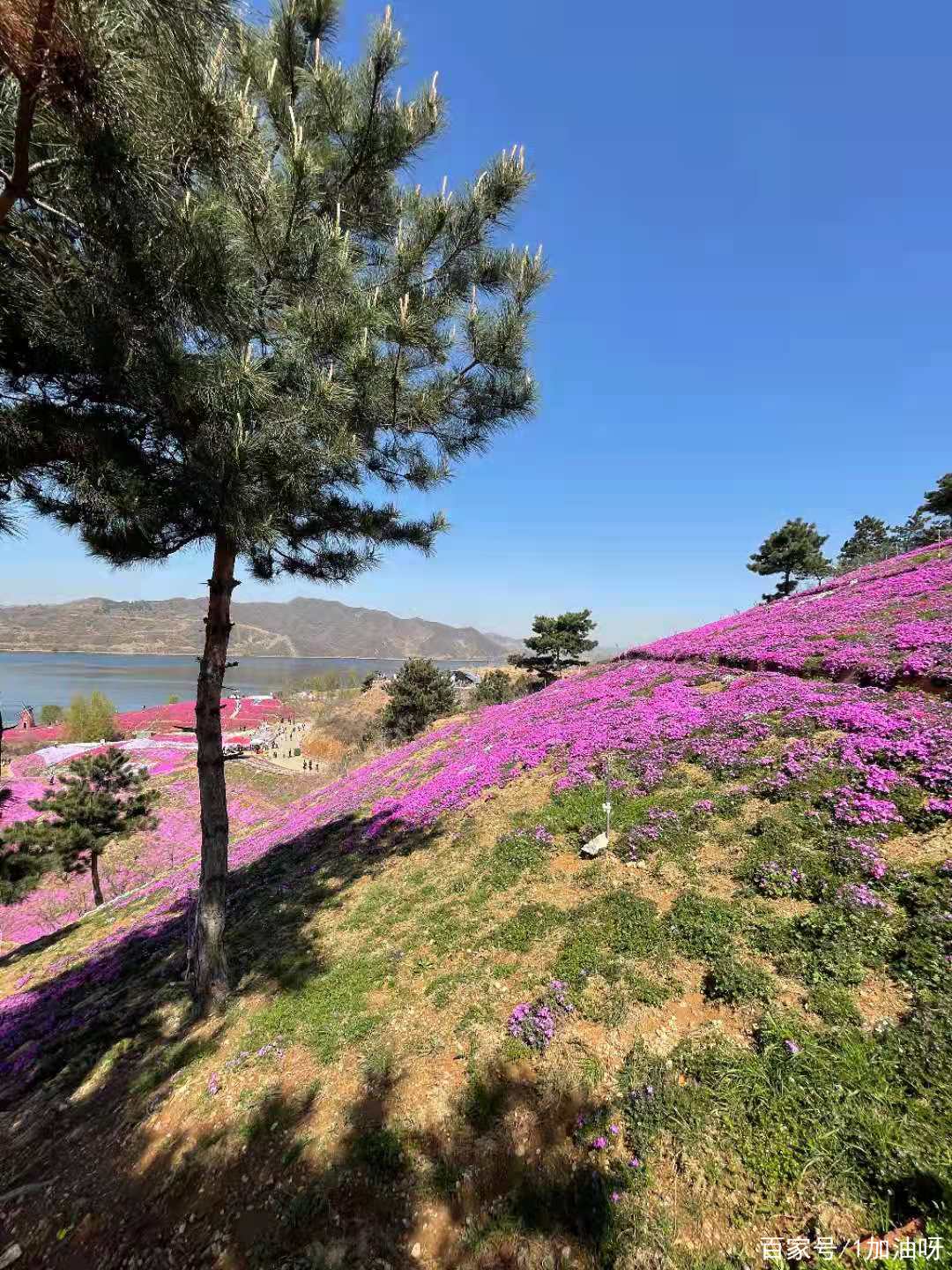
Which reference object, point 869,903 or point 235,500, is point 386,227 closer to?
point 235,500

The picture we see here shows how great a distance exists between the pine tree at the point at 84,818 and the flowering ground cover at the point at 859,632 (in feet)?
74.1

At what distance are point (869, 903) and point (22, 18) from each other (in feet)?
29.1

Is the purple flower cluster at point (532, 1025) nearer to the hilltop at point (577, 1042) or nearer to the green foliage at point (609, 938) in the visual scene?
the hilltop at point (577, 1042)

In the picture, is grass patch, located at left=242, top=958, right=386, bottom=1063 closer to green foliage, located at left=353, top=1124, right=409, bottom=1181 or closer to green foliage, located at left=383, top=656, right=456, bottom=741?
Answer: green foliage, located at left=353, top=1124, right=409, bottom=1181

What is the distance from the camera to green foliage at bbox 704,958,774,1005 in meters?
4.56

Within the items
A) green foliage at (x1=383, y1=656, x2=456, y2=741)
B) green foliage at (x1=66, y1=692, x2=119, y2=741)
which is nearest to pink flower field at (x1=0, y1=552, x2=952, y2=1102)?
green foliage at (x1=383, y1=656, x2=456, y2=741)

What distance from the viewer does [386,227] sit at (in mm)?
6605

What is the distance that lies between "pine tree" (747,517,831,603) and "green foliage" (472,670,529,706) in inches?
999

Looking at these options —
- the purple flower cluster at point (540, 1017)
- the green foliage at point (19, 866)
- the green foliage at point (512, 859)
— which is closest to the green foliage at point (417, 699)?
the green foliage at point (19, 866)

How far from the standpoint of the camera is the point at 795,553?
46500mm

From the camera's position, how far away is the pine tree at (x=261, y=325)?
3.82 m

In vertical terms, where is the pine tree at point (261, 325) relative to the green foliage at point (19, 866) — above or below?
above

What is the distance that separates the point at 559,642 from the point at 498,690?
659 centimetres

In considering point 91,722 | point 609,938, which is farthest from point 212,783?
point 91,722
